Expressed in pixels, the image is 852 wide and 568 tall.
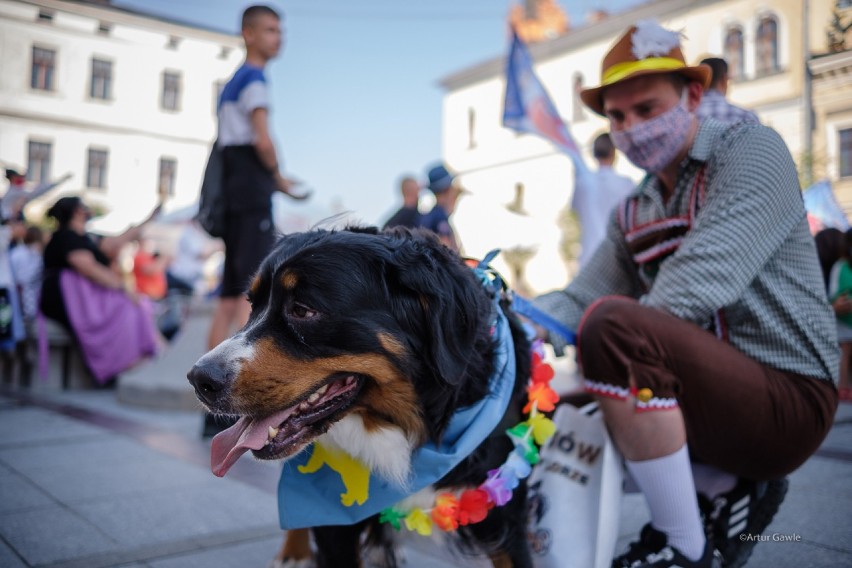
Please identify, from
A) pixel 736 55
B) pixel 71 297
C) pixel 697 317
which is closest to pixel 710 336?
pixel 697 317

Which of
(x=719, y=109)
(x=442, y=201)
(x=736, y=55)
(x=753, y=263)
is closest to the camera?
(x=753, y=263)

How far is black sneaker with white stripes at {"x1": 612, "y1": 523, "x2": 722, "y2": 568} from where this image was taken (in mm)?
1941

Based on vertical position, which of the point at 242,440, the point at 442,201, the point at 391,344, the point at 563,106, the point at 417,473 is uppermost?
the point at 563,106

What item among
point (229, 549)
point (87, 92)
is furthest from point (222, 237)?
point (87, 92)

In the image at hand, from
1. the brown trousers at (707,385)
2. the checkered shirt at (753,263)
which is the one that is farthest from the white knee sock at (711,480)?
the checkered shirt at (753,263)

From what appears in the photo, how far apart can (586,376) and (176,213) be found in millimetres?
7227

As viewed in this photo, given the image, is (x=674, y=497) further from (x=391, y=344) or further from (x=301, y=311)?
(x=301, y=311)

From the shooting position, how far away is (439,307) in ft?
5.45

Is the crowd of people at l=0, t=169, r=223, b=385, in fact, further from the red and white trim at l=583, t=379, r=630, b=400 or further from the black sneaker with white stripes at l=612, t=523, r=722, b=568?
the black sneaker with white stripes at l=612, t=523, r=722, b=568

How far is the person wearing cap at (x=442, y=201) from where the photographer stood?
6.07 m

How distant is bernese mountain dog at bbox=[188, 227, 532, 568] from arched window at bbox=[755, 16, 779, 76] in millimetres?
3687

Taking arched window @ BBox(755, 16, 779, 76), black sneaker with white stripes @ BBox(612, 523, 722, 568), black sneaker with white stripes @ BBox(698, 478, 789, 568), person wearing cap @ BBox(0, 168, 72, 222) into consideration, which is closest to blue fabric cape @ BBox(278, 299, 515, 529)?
black sneaker with white stripes @ BBox(612, 523, 722, 568)

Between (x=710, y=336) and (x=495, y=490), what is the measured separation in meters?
0.80

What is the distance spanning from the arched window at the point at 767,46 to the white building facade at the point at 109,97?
17.4 feet
